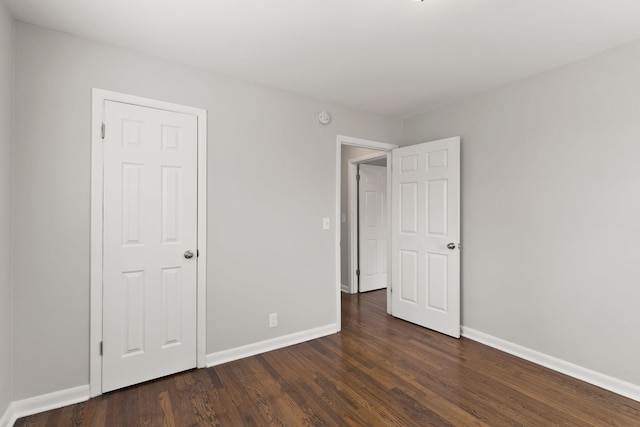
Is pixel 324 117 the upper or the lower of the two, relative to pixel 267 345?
upper

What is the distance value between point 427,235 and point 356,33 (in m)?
2.15

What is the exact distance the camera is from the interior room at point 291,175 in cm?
195

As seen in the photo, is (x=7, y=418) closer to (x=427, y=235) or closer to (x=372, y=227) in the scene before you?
(x=427, y=235)

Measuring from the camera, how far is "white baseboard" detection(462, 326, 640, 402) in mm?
2170

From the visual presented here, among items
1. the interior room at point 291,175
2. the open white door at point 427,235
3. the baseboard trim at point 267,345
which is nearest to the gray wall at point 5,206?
the interior room at point 291,175

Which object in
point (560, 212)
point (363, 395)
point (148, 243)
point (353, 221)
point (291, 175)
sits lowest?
point (363, 395)

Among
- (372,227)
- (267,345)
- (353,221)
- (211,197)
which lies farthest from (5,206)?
(372,227)

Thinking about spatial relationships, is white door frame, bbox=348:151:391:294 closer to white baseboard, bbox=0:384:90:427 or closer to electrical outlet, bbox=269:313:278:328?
electrical outlet, bbox=269:313:278:328

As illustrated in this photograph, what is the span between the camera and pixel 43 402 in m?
2.01

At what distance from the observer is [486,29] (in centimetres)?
202

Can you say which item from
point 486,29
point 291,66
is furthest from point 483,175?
point 291,66

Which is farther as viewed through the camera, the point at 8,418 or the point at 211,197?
the point at 211,197

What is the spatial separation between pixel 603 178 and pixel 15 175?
3969mm

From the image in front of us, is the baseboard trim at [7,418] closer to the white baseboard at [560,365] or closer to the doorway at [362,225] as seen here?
the white baseboard at [560,365]
